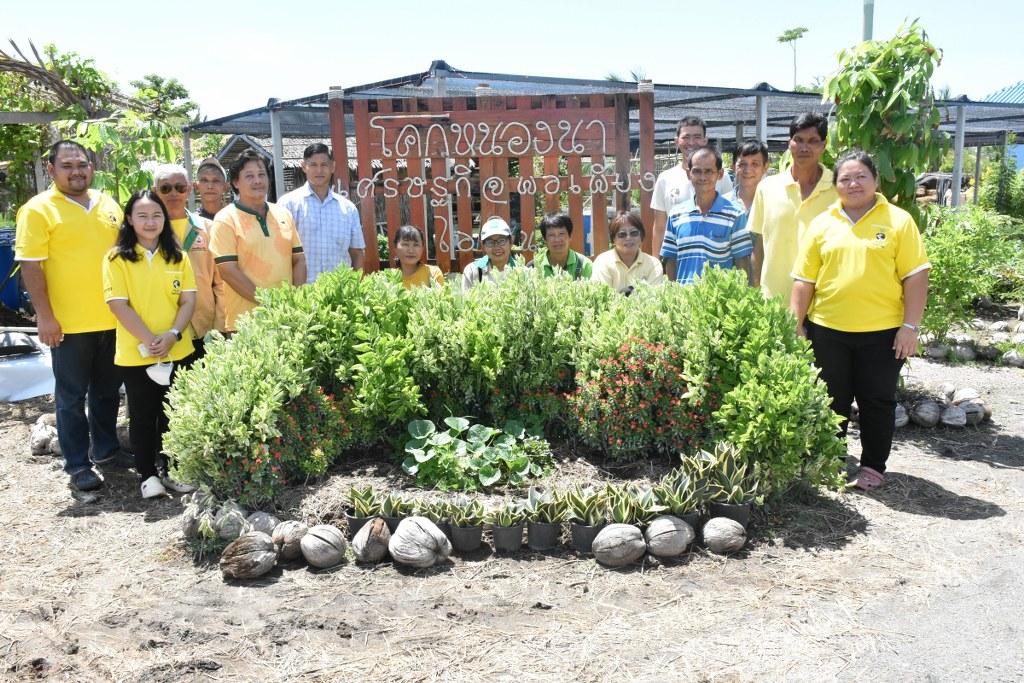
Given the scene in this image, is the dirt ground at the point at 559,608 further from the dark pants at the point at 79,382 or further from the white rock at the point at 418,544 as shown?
the dark pants at the point at 79,382

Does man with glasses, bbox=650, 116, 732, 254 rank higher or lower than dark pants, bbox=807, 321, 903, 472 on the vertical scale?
higher

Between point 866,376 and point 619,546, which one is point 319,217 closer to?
point 619,546

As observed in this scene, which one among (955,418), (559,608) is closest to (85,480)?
(559,608)

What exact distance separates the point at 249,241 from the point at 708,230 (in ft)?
9.39

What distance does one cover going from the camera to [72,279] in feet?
15.8

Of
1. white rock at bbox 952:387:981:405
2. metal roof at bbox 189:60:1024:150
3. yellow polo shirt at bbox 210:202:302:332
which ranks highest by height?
metal roof at bbox 189:60:1024:150

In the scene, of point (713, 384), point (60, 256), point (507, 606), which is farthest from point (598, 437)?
point (60, 256)

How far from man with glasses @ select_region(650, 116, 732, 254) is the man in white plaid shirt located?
2195 millimetres

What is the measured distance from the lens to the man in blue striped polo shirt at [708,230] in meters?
5.09

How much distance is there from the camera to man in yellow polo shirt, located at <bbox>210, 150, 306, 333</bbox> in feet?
16.5


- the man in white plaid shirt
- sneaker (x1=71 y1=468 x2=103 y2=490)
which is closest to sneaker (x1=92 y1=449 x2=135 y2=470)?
sneaker (x1=71 y1=468 x2=103 y2=490)

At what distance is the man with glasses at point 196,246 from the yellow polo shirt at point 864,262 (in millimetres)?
3544

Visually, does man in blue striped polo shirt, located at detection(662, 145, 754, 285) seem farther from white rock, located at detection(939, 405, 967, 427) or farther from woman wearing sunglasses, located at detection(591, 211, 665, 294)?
white rock, located at detection(939, 405, 967, 427)

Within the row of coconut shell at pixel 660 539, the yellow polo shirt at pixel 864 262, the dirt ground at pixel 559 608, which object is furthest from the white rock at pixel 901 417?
the row of coconut shell at pixel 660 539
